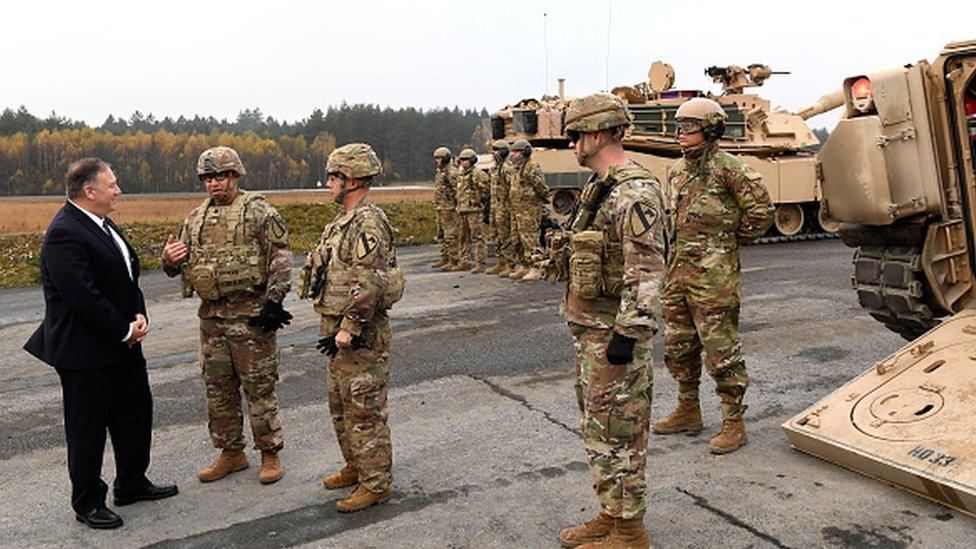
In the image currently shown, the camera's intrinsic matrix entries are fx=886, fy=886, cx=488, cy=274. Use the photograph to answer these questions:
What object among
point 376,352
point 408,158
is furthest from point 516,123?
point 408,158

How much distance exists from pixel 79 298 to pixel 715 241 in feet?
11.5

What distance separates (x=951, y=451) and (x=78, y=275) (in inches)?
172

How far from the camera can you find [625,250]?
3730mm

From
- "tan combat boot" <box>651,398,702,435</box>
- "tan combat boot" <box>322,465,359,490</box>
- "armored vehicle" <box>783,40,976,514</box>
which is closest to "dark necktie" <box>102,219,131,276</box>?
"tan combat boot" <box>322,465,359,490</box>

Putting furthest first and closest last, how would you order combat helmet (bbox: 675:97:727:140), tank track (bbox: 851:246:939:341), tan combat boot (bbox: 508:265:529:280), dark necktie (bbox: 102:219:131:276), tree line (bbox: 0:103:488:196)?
tree line (bbox: 0:103:488:196) < tan combat boot (bbox: 508:265:529:280) < tank track (bbox: 851:246:939:341) < combat helmet (bbox: 675:97:727:140) < dark necktie (bbox: 102:219:131:276)

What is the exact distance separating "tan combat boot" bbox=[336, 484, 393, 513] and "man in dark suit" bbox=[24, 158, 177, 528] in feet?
3.72

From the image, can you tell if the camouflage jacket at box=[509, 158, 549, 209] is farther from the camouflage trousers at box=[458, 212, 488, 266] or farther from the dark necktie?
the dark necktie

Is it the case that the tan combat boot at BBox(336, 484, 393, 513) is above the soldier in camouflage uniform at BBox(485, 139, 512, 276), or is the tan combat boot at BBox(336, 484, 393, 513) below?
below

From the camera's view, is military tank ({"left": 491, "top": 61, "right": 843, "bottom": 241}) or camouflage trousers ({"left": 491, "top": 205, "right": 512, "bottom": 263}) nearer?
camouflage trousers ({"left": 491, "top": 205, "right": 512, "bottom": 263})

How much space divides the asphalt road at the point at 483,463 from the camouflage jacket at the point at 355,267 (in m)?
1.01

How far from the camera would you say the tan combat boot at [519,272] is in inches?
508

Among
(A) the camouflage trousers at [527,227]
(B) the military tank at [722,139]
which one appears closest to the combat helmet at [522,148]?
(A) the camouflage trousers at [527,227]

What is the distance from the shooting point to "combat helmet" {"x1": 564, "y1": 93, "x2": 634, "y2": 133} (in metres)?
3.88

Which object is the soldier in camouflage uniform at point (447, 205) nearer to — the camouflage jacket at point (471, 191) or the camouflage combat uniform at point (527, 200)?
the camouflage jacket at point (471, 191)
